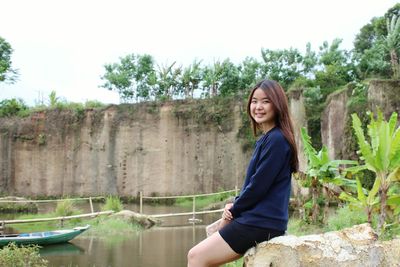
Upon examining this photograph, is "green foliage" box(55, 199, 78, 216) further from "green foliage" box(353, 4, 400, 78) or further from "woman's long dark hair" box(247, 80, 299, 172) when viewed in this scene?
"green foliage" box(353, 4, 400, 78)

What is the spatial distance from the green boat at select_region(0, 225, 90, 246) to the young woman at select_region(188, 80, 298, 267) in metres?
7.81

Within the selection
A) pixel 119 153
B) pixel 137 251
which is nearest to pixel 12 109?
pixel 119 153

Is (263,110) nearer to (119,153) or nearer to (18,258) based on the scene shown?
(18,258)

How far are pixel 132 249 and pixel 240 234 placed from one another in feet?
24.3

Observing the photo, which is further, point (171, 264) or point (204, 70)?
point (204, 70)

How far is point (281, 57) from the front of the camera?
22.2 m

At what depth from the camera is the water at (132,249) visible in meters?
8.29

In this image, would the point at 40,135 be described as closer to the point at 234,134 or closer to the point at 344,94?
the point at 234,134

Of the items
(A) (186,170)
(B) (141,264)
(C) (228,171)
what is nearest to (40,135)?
(A) (186,170)

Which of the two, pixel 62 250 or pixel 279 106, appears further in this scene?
pixel 62 250

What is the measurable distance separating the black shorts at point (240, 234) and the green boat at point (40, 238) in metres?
7.86

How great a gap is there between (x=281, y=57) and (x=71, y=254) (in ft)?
50.8

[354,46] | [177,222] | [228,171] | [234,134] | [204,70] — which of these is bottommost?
[177,222]

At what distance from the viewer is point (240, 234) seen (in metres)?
2.42
